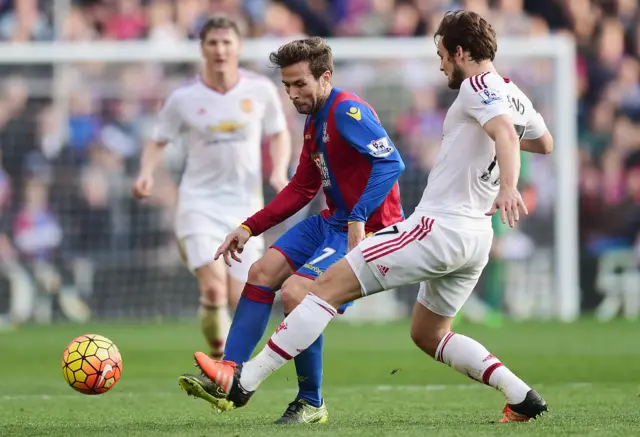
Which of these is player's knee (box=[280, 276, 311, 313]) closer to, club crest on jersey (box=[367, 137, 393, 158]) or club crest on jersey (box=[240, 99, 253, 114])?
club crest on jersey (box=[367, 137, 393, 158])

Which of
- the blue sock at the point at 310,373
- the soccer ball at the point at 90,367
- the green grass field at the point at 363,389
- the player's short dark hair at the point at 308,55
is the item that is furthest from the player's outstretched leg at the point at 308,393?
the player's short dark hair at the point at 308,55

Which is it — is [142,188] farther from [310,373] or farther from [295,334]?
[295,334]

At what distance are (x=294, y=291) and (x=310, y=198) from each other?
0.74m

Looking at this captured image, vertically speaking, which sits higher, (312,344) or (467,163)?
(467,163)

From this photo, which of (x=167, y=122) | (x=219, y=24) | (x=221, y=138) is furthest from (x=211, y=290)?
(x=219, y=24)

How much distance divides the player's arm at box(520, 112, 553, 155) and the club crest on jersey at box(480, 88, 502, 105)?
0.48 m

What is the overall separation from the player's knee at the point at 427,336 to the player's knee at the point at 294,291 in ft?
2.11

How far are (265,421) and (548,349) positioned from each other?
6578 mm

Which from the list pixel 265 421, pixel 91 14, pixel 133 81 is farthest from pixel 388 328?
pixel 265 421

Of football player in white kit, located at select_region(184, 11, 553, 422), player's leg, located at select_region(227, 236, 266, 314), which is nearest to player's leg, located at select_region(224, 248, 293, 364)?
football player in white kit, located at select_region(184, 11, 553, 422)

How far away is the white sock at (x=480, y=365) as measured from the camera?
657cm

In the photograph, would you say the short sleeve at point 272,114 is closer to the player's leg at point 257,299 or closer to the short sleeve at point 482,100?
the player's leg at point 257,299

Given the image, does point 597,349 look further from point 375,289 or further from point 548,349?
point 375,289

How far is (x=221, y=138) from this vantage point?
A: 999cm
